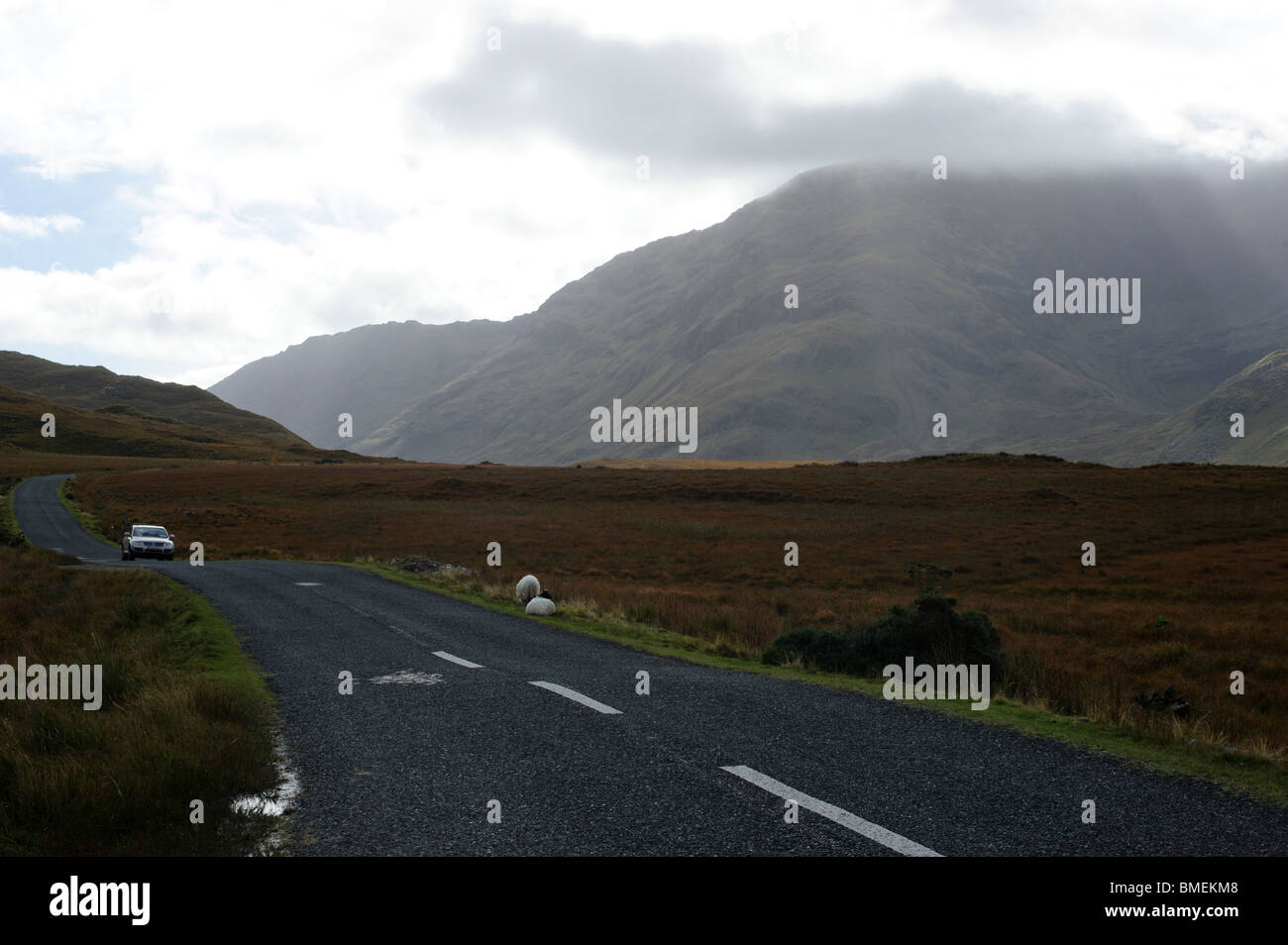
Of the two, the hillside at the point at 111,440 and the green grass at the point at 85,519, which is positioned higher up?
the hillside at the point at 111,440

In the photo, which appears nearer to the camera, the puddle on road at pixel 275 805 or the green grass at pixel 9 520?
the puddle on road at pixel 275 805

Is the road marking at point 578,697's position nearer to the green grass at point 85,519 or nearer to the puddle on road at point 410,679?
the puddle on road at point 410,679

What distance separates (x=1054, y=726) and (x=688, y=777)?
4.97 m

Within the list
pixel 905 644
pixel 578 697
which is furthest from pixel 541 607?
pixel 578 697

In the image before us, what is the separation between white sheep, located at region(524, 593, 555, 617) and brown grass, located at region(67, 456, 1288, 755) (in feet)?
6.80

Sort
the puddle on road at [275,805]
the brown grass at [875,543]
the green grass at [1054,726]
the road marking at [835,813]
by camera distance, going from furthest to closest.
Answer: the brown grass at [875,543] → the green grass at [1054,726] → the puddle on road at [275,805] → the road marking at [835,813]

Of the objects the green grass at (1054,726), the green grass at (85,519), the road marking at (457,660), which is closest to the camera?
the green grass at (1054,726)

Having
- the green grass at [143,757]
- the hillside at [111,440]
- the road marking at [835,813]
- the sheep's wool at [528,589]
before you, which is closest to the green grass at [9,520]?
the sheep's wool at [528,589]

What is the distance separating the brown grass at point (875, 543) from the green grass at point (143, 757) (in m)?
9.42

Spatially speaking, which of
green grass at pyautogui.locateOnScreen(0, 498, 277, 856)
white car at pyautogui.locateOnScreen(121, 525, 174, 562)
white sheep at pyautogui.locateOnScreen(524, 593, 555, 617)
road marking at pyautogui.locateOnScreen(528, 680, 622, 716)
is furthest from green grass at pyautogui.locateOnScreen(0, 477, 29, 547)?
road marking at pyautogui.locateOnScreen(528, 680, 622, 716)

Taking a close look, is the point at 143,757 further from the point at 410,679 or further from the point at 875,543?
the point at 875,543

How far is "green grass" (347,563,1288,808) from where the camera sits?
24.7 ft

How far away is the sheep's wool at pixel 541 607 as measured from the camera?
20578 mm
